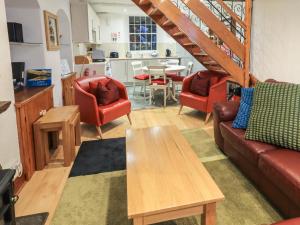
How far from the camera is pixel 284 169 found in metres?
1.65

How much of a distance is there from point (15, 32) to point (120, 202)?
2.31 meters

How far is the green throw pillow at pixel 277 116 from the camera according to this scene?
1.92 meters

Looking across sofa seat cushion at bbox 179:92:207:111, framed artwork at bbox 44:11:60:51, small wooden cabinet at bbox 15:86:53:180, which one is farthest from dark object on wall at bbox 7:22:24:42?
sofa seat cushion at bbox 179:92:207:111

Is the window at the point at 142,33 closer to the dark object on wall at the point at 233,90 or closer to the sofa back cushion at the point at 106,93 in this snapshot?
the dark object on wall at the point at 233,90

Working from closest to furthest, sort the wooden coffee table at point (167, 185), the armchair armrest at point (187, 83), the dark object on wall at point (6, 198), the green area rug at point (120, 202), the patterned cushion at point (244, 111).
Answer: the dark object on wall at point (6, 198), the wooden coffee table at point (167, 185), the green area rug at point (120, 202), the patterned cushion at point (244, 111), the armchair armrest at point (187, 83)

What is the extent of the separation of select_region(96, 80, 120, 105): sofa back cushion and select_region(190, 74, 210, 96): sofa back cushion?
1.39m

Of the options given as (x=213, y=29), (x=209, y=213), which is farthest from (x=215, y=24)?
(x=209, y=213)

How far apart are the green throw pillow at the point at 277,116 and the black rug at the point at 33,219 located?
5.83 ft

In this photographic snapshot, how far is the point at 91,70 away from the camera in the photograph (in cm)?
549

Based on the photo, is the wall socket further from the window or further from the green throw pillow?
the window

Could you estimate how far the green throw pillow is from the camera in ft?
6.29

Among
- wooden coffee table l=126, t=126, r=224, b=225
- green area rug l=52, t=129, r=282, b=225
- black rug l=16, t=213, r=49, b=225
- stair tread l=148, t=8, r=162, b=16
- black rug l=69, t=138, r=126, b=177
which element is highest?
stair tread l=148, t=8, r=162, b=16

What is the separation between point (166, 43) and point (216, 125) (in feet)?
19.9

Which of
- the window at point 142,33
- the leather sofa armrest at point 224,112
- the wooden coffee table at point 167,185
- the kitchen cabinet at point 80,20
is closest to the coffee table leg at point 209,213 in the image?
the wooden coffee table at point 167,185
